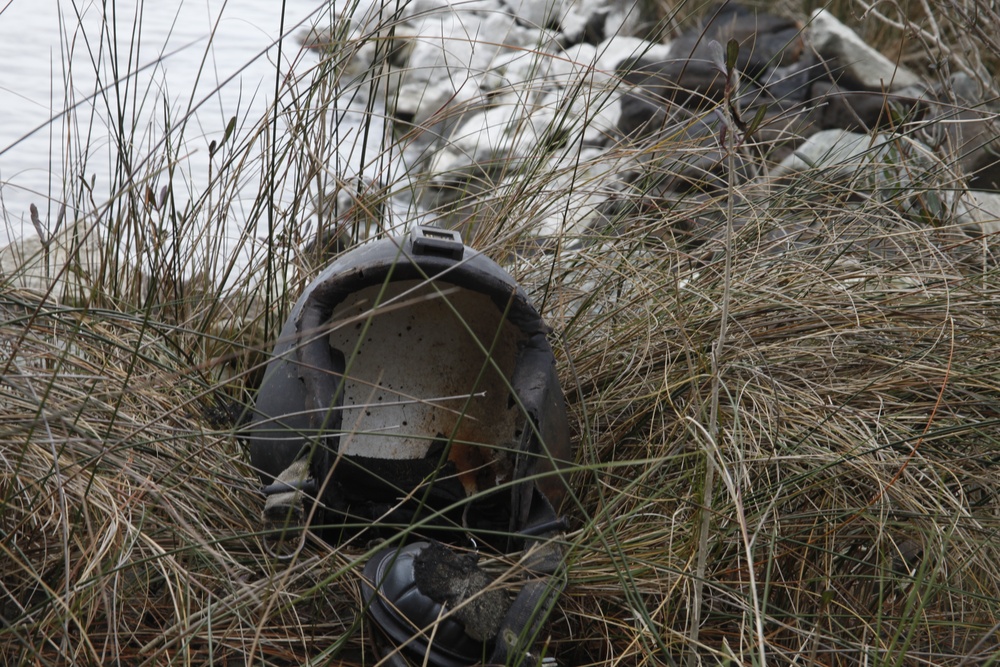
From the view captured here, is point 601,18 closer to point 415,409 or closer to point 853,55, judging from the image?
point 853,55

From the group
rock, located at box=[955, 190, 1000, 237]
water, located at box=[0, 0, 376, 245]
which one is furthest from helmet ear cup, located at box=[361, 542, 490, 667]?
water, located at box=[0, 0, 376, 245]

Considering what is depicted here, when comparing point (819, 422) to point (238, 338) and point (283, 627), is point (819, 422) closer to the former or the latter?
point (283, 627)

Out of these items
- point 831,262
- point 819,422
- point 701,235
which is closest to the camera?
point 819,422

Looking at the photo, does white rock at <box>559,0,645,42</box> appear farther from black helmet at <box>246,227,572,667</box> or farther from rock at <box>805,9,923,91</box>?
black helmet at <box>246,227,572,667</box>

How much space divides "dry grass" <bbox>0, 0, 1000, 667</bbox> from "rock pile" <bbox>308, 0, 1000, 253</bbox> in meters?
0.12

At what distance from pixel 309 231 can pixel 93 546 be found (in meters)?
1.02

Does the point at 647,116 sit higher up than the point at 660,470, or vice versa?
the point at 660,470

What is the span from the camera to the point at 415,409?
69.9 inches

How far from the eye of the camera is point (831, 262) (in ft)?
6.17

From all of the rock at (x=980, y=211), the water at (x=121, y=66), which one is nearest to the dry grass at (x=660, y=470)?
the rock at (x=980, y=211)

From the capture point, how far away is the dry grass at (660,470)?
122 cm

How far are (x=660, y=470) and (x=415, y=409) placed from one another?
17.3 inches

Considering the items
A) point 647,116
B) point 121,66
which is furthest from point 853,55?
point 121,66

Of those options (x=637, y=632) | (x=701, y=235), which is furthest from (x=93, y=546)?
(x=701, y=235)
